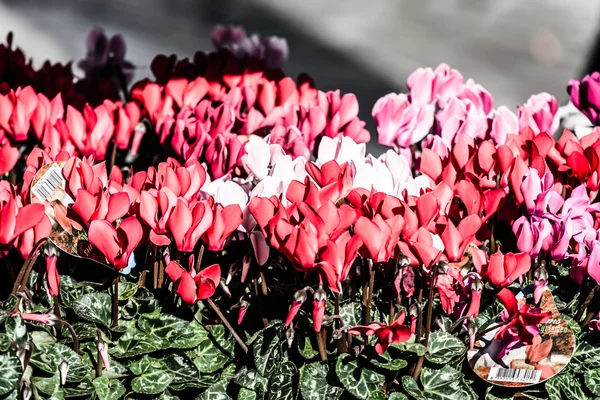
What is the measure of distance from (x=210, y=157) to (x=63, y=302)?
17.2 inches

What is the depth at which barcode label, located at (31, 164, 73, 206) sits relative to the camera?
4.22 ft

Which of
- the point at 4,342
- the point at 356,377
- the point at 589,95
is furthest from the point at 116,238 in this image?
the point at 589,95

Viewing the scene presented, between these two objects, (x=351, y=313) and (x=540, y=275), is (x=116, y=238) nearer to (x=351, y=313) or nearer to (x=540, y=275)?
(x=351, y=313)

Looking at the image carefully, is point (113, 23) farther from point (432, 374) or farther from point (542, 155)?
point (432, 374)

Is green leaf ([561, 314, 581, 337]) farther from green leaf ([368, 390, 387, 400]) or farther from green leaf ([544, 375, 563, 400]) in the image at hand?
green leaf ([368, 390, 387, 400])

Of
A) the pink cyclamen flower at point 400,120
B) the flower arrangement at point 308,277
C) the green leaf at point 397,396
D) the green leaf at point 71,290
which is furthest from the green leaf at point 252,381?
the pink cyclamen flower at point 400,120

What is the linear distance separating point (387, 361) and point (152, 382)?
0.39 metres

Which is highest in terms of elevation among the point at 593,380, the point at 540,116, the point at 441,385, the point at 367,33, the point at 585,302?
the point at 367,33

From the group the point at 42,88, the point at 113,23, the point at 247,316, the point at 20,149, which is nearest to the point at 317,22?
the point at 113,23

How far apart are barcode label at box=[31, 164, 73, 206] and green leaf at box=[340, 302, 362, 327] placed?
20.0 inches

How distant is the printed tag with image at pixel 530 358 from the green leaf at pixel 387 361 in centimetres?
12

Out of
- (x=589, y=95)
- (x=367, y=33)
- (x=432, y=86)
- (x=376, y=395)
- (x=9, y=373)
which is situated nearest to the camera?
(x=9, y=373)

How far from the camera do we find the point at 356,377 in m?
1.20

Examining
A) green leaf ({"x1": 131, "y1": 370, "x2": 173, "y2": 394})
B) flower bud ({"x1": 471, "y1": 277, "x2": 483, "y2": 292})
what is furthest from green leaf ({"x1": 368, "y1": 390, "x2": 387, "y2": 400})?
green leaf ({"x1": 131, "y1": 370, "x2": 173, "y2": 394})
